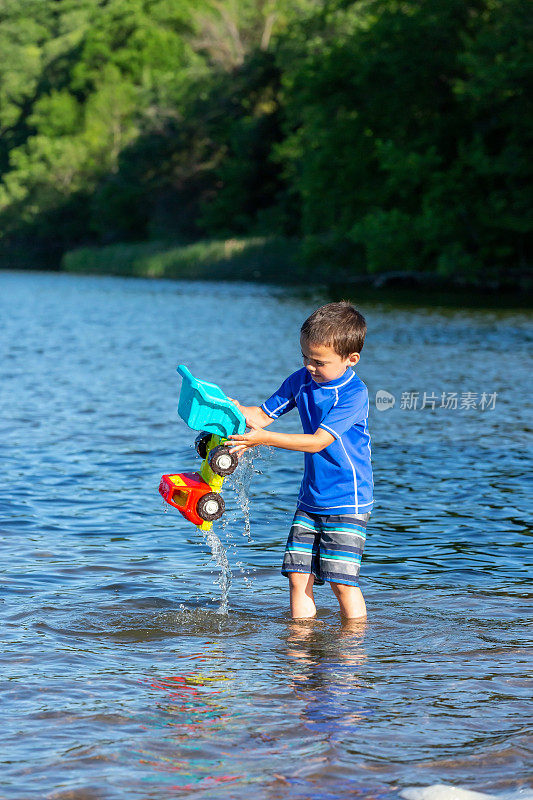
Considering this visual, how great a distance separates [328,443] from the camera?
495 centimetres

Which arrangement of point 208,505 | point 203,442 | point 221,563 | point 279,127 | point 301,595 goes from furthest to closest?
1. point 279,127
2. point 221,563
3. point 301,595
4. point 203,442
5. point 208,505

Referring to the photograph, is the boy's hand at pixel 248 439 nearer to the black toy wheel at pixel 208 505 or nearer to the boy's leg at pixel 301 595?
the black toy wheel at pixel 208 505

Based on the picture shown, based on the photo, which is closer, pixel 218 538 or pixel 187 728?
pixel 187 728

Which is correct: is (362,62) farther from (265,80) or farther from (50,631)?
(50,631)

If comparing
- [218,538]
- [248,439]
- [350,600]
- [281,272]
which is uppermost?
[281,272]

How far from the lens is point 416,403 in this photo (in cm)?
1412

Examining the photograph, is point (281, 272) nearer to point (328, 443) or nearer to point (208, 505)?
point (208, 505)

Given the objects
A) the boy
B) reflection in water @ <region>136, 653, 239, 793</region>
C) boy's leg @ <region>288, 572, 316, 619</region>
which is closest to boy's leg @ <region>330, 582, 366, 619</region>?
the boy

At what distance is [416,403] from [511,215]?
28.7 meters

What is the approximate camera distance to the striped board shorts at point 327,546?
5137 mm

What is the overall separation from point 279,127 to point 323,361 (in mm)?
66792

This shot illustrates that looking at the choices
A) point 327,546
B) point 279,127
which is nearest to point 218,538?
point 327,546

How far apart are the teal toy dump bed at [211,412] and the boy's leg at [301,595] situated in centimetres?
85

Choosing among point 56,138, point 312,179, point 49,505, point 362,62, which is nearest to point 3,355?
point 49,505
